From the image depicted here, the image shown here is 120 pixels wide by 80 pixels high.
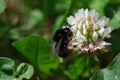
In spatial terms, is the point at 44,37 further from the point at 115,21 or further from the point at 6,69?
the point at 6,69

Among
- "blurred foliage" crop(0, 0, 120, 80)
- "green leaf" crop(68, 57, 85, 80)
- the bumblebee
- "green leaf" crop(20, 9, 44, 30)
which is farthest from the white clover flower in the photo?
"green leaf" crop(20, 9, 44, 30)

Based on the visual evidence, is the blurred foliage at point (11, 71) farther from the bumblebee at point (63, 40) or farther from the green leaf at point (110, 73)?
the green leaf at point (110, 73)

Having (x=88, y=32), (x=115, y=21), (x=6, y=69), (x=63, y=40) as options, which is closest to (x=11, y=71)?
(x=6, y=69)

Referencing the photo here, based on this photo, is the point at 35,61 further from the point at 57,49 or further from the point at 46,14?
the point at 46,14

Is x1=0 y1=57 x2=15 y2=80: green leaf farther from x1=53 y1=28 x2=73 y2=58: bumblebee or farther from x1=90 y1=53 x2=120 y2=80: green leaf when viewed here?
x1=90 y1=53 x2=120 y2=80: green leaf

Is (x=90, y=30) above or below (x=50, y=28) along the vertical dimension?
above

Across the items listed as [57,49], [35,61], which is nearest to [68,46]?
[57,49]

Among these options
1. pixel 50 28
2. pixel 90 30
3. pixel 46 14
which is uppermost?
pixel 90 30
